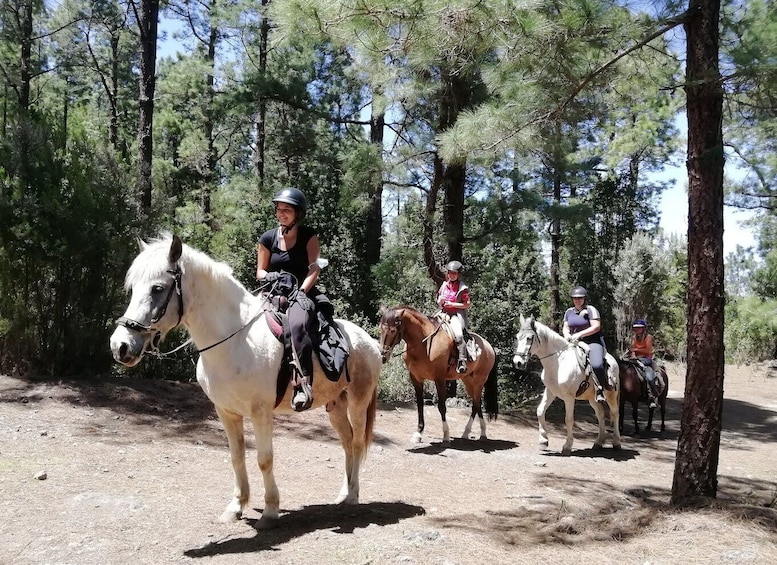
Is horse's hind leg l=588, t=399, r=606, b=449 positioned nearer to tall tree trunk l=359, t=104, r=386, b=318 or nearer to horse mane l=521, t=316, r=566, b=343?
horse mane l=521, t=316, r=566, b=343

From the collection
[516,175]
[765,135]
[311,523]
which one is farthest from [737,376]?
[311,523]

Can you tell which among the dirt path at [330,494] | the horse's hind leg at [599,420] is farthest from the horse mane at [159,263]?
the horse's hind leg at [599,420]

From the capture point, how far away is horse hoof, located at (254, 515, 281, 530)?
4.46m

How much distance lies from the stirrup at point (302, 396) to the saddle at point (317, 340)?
0.13m

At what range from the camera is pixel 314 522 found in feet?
15.6

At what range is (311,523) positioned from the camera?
472cm

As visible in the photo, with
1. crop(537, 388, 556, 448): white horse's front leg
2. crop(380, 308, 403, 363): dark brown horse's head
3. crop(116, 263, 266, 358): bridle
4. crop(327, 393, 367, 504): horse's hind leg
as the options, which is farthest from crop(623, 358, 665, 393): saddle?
crop(116, 263, 266, 358): bridle

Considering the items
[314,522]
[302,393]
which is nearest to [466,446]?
[314,522]

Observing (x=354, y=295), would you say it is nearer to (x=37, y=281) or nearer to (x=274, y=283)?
(x=37, y=281)

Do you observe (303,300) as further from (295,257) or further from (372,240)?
(372,240)

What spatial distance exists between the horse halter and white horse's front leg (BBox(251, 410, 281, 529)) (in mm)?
949

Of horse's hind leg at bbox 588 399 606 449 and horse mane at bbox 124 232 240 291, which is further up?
horse mane at bbox 124 232 240 291

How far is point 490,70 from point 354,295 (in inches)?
452

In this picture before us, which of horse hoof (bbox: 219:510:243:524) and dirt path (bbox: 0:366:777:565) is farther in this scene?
horse hoof (bbox: 219:510:243:524)
